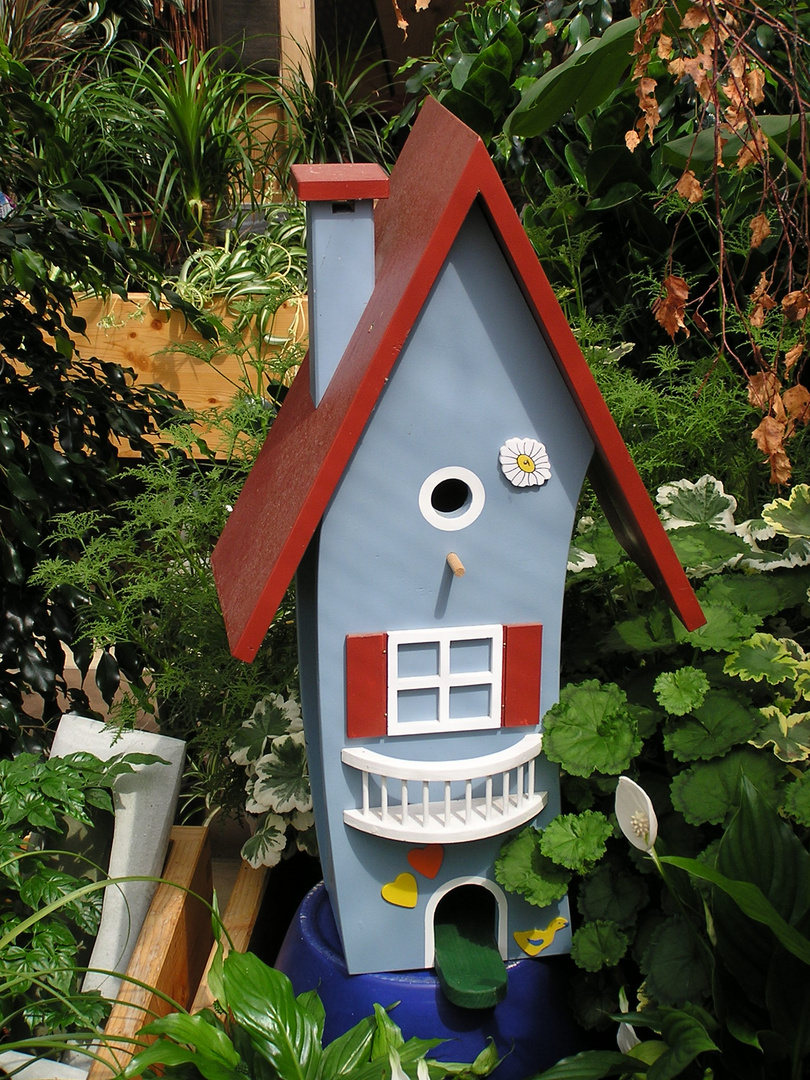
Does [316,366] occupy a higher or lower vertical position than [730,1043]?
higher

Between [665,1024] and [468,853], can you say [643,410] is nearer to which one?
[468,853]

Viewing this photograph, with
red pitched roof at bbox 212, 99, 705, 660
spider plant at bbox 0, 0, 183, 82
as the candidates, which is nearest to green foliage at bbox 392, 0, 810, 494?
red pitched roof at bbox 212, 99, 705, 660

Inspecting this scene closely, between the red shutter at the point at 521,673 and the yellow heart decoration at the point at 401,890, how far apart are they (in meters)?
0.25

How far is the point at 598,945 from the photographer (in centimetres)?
127

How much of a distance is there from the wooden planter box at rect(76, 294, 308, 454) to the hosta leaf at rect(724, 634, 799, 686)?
1.87 metres

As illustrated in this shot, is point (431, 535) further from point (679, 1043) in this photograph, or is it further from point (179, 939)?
point (179, 939)

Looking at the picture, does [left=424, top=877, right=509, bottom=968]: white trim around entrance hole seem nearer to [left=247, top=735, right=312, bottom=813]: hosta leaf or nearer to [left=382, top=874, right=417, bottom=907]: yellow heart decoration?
[left=382, top=874, right=417, bottom=907]: yellow heart decoration

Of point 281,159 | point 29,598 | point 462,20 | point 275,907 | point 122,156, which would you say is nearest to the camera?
point 275,907

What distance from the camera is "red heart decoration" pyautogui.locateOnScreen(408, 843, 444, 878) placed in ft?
4.32

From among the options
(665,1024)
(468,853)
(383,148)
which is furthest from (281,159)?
(665,1024)

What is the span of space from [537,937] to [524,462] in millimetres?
678

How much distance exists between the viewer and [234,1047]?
3.89ft

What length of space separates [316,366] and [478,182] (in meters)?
0.31

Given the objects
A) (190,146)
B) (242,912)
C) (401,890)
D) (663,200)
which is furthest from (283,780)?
(190,146)
